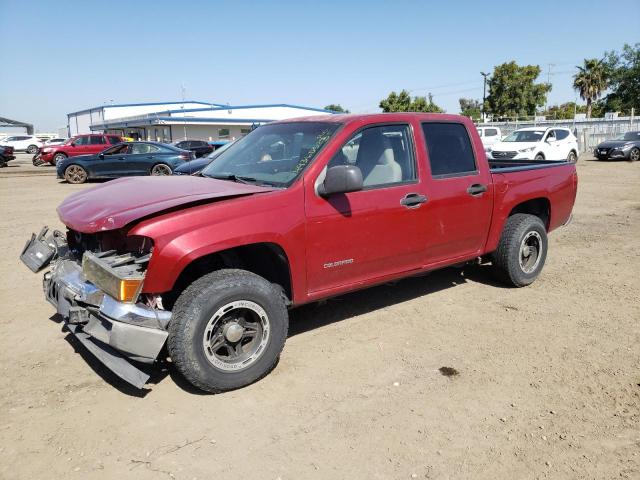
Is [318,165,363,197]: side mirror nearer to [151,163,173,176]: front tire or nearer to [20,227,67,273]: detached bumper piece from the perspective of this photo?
[20,227,67,273]: detached bumper piece

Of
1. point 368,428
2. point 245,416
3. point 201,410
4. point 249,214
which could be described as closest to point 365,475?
point 368,428

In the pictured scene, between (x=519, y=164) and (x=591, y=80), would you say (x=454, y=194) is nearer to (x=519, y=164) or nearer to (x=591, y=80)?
(x=519, y=164)

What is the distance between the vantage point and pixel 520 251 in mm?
5473

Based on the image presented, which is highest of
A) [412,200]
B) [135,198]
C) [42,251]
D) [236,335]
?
[135,198]

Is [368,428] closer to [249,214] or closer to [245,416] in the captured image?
[245,416]

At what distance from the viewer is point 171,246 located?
3182 mm

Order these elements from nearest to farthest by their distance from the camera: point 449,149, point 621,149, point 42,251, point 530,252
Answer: point 42,251, point 449,149, point 530,252, point 621,149

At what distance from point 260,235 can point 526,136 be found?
18.6 m

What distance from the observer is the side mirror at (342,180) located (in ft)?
12.0

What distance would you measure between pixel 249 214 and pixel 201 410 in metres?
1.32

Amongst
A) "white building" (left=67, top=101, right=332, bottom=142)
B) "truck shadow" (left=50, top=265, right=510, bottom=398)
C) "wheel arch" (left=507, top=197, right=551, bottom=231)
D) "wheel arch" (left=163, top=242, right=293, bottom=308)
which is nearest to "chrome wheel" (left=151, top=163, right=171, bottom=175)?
"truck shadow" (left=50, top=265, right=510, bottom=398)

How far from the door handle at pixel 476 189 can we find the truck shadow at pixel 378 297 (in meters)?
1.27

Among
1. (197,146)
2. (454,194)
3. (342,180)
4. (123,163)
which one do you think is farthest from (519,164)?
(197,146)

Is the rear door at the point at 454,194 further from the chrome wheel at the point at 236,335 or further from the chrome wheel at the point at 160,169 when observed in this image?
the chrome wheel at the point at 160,169
